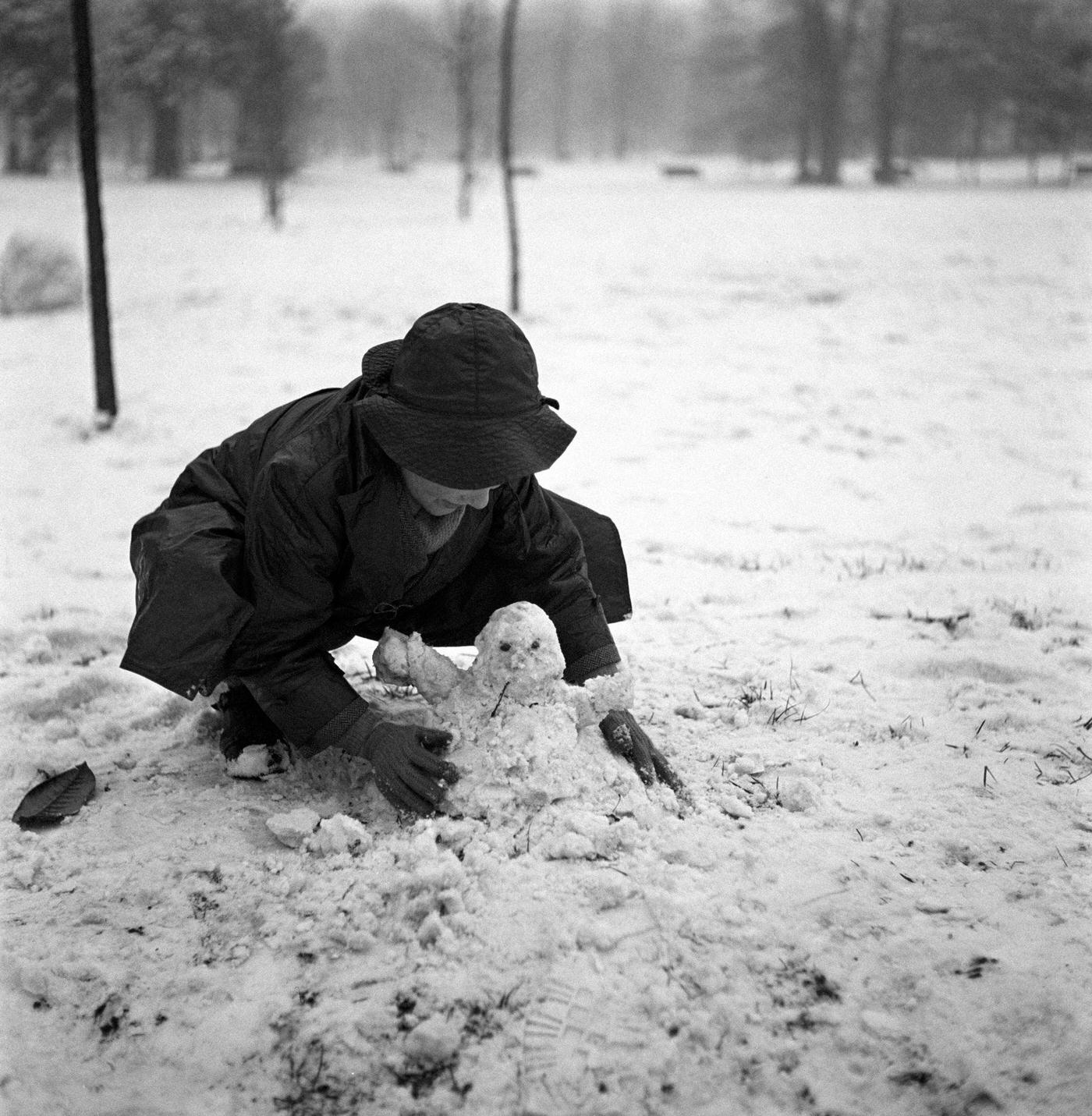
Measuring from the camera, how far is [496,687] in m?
2.47

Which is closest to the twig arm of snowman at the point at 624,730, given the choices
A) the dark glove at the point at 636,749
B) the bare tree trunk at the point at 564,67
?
the dark glove at the point at 636,749

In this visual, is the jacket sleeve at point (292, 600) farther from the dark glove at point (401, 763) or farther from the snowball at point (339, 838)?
the snowball at point (339, 838)

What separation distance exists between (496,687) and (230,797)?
70cm

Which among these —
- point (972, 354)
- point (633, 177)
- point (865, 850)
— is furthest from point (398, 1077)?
point (633, 177)

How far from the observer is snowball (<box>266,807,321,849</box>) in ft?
7.56

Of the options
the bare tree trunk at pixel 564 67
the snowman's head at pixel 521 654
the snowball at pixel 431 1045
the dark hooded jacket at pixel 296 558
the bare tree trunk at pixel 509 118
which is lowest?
the snowball at pixel 431 1045

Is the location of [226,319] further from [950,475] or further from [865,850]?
[865,850]

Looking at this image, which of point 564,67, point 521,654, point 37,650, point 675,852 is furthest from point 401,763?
point 564,67

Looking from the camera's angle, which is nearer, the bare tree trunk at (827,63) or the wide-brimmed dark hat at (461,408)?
the wide-brimmed dark hat at (461,408)

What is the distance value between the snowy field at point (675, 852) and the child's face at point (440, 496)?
579 mm

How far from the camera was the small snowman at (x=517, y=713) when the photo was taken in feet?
7.69

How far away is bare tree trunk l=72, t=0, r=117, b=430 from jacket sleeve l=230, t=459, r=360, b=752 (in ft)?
15.3

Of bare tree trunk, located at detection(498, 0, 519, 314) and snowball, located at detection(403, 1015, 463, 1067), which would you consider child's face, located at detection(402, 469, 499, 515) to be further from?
bare tree trunk, located at detection(498, 0, 519, 314)

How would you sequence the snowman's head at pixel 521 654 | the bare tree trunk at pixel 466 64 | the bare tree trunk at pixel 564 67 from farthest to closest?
1. the bare tree trunk at pixel 564 67
2. the bare tree trunk at pixel 466 64
3. the snowman's head at pixel 521 654
